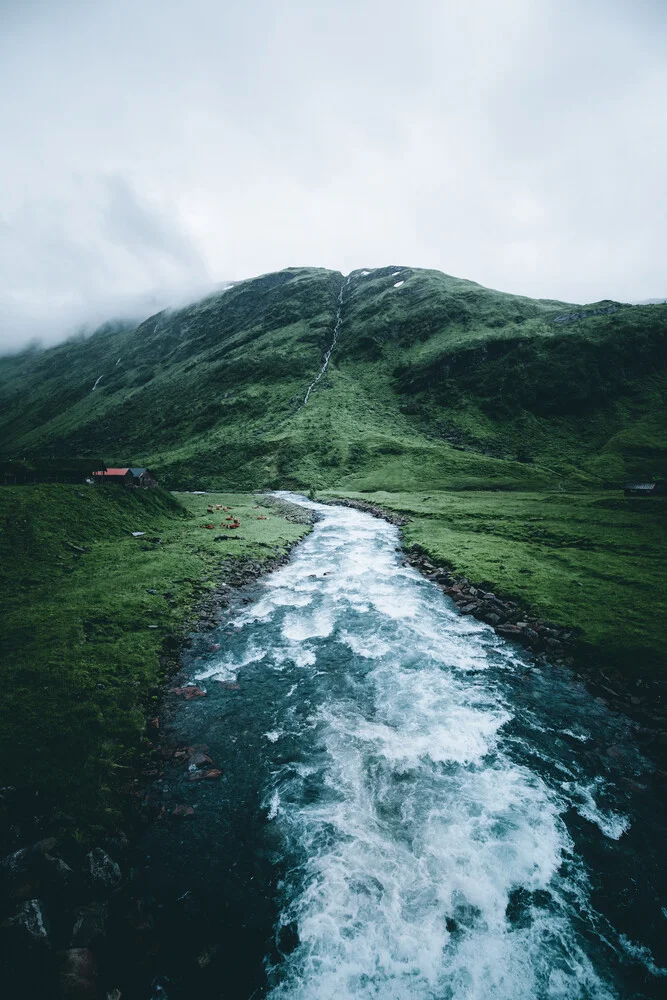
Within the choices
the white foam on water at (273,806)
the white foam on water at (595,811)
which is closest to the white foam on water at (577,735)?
the white foam on water at (595,811)

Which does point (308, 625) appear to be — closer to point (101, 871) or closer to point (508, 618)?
point (508, 618)

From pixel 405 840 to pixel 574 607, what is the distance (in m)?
16.3

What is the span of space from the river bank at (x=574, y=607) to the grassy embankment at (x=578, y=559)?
72mm

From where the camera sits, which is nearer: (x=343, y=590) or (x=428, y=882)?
(x=428, y=882)

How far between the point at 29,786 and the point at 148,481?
55.9m

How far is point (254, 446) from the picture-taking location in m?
110

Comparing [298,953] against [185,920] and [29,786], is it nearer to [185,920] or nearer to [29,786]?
[185,920]

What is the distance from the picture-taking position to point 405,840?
10.5 m

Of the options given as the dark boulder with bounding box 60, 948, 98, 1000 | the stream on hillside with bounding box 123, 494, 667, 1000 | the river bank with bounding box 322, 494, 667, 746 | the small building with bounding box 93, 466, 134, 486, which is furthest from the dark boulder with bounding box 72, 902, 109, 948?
the small building with bounding box 93, 466, 134, 486

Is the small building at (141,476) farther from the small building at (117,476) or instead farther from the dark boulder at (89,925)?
the dark boulder at (89,925)

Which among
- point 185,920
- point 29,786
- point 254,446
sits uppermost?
point 254,446

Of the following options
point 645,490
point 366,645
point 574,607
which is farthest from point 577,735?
point 645,490

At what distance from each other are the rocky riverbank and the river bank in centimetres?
1606

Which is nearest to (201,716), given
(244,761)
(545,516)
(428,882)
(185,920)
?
(244,761)
